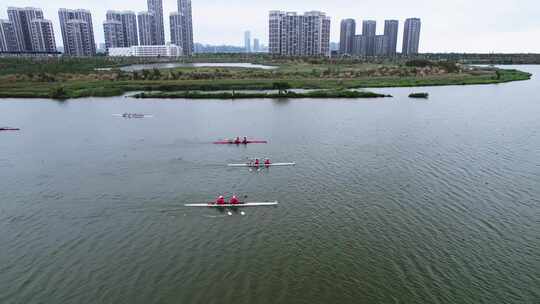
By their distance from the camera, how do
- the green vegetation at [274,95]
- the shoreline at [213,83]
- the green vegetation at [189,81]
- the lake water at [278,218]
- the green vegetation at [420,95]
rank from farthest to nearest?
the green vegetation at [189,81], the shoreline at [213,83], the green vegetation at [420,95], the green vegetation at [274,95], the lake water at [278,218]

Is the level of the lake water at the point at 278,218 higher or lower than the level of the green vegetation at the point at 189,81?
lower

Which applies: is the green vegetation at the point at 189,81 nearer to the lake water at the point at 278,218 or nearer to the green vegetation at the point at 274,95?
the green vegetation at the point at 274,95

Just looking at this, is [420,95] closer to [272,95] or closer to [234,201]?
[272,95]

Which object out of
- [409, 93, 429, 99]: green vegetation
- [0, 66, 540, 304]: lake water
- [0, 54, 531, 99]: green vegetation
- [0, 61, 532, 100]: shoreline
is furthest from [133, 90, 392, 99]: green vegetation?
[0, 66, 540, 304]: lake water

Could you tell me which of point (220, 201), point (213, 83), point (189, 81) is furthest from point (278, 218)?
point (189, 81)

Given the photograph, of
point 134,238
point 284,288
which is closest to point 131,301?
point 134,238

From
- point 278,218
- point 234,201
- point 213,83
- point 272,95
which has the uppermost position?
point 213,83

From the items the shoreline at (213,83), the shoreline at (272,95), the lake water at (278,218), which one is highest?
the shoreline at (213,83)

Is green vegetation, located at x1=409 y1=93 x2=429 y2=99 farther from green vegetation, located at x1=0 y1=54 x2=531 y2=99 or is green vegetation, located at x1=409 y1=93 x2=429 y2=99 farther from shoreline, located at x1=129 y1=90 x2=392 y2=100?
green vegetation, located at x1=0 y1=54 x2=531 y2=99

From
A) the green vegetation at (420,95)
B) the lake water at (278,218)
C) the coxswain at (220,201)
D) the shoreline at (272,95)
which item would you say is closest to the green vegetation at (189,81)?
the shoreline at (272,95)
